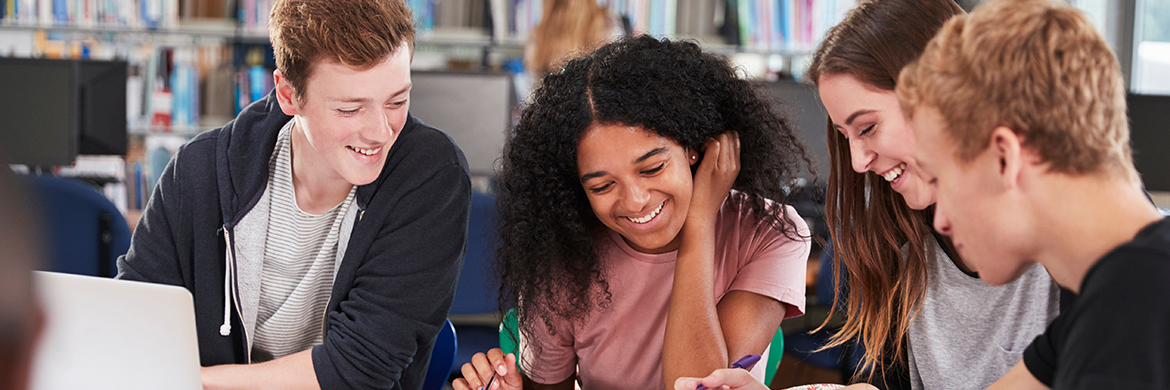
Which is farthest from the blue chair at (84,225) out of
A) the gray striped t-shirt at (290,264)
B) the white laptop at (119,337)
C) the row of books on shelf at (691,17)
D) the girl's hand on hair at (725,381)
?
the row of books on shelf at (691,17)

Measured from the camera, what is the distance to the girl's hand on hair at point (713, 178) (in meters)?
1.20

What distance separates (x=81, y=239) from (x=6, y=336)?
5.74 ft

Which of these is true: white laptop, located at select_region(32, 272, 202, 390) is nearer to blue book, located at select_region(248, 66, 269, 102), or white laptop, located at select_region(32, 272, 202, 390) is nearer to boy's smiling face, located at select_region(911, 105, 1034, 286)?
boy's smiling face, located at select_region(911, 105, 1034, 286)

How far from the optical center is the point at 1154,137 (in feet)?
7.82

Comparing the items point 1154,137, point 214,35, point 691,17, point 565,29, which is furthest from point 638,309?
point 214,35

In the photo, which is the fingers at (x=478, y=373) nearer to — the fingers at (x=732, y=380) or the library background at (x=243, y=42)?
the fingers at (x=732, y=380)

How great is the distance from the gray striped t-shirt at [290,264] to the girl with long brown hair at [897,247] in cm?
80

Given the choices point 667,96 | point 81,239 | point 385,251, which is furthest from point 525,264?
point 81,239

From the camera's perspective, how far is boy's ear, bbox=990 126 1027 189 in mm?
588

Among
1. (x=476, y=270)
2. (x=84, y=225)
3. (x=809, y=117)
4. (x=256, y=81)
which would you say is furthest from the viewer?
(x=256, y=81)

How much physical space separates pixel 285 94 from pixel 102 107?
1.82 meters

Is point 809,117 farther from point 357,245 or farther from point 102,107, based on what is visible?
point 102,107

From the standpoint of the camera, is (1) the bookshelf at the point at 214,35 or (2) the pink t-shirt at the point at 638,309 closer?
(2) the pink t-shirt at the point at 638,309

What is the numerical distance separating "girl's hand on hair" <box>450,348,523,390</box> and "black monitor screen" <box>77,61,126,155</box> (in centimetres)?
211
